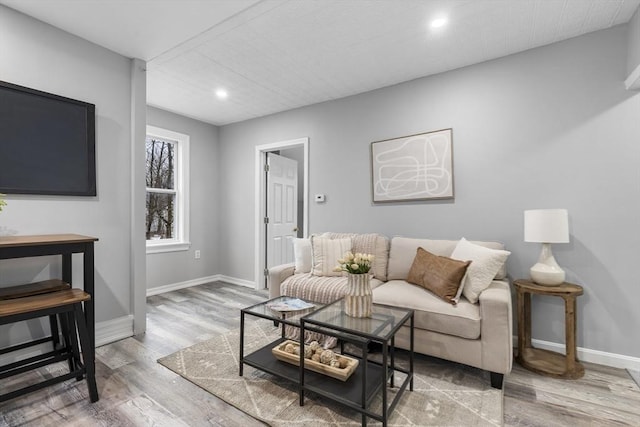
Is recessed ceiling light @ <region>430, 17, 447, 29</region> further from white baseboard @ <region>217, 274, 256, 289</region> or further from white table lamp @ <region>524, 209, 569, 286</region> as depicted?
white baseboard @ <region>217, 274, 256, 289</region>

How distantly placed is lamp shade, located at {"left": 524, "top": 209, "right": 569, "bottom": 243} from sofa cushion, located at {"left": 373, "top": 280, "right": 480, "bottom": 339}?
Result: 0.71m

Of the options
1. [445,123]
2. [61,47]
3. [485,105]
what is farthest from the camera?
[445,123]

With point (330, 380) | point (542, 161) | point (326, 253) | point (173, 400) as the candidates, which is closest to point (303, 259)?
point (326, 253)

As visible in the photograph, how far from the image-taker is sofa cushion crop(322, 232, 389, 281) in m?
A: 2.97

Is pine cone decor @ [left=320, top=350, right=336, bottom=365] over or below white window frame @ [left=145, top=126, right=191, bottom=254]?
below

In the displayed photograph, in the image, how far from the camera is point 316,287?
106 inches

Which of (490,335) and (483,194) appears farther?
(483,194)

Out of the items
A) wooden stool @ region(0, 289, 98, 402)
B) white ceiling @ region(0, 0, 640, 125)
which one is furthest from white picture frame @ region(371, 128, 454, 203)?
wooden stool @ region(0, 289, 98, 402)

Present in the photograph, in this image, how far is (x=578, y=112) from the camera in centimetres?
240

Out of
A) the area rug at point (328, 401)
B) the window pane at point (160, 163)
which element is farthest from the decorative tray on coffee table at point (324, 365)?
the window pane at point (160, 163)

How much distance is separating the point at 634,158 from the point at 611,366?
1.58m

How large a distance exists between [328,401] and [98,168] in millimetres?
2584

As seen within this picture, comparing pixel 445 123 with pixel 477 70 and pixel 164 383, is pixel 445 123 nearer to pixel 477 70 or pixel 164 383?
pixel 477 70

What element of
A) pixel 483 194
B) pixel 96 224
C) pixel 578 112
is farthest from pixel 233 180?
pixel 578 112
